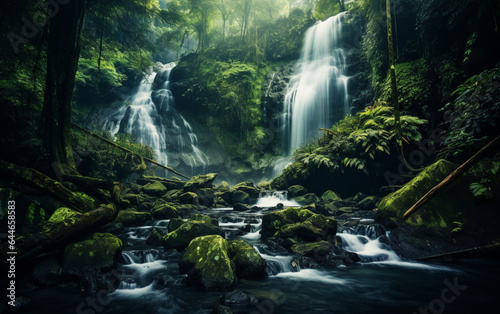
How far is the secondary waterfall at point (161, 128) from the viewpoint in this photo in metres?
21.9

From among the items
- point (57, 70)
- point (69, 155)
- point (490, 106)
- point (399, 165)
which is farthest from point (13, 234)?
point (399, 165)

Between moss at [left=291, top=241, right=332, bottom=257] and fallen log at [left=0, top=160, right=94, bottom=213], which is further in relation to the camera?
moss at [left=291, top=241, right=332, bottom=257]

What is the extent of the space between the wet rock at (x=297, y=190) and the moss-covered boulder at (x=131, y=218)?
8.11m

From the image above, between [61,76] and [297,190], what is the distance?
1157cm

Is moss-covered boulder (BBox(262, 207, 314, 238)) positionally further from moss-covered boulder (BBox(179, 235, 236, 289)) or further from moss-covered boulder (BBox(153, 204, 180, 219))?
moss-covered boulder (BBox(153, 204, 180, 219))

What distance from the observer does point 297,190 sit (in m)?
13.5

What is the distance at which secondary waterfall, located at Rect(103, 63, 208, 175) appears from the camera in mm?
21875

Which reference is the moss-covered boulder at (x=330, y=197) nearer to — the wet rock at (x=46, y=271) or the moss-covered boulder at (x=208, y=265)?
the moss-covered boulder at (x=208, y=265)

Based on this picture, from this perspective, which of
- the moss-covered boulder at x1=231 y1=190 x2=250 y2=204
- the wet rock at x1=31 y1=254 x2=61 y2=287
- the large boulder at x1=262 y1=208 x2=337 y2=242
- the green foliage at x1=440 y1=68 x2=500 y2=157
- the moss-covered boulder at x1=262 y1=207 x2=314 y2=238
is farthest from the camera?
the moss-covered boulder at x1=231 y1=190 x2=250 y2=204

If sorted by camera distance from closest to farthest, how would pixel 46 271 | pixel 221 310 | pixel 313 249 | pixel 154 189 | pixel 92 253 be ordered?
pixel 221 310 < pixel 46 271 < pixel 92 253 < pixel 313 249 < pixel 154 189

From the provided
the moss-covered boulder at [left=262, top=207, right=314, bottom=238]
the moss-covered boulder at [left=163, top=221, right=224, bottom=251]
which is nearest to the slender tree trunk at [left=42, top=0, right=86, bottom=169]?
the moss-covered boulder at [left=163, top=221, right=224, bottom=251]

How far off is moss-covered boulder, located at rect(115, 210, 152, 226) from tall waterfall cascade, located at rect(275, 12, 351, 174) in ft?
43.8

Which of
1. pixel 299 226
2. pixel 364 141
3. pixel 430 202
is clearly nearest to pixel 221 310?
pixel 299 226

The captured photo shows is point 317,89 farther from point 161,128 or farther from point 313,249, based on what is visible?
point 313,249
